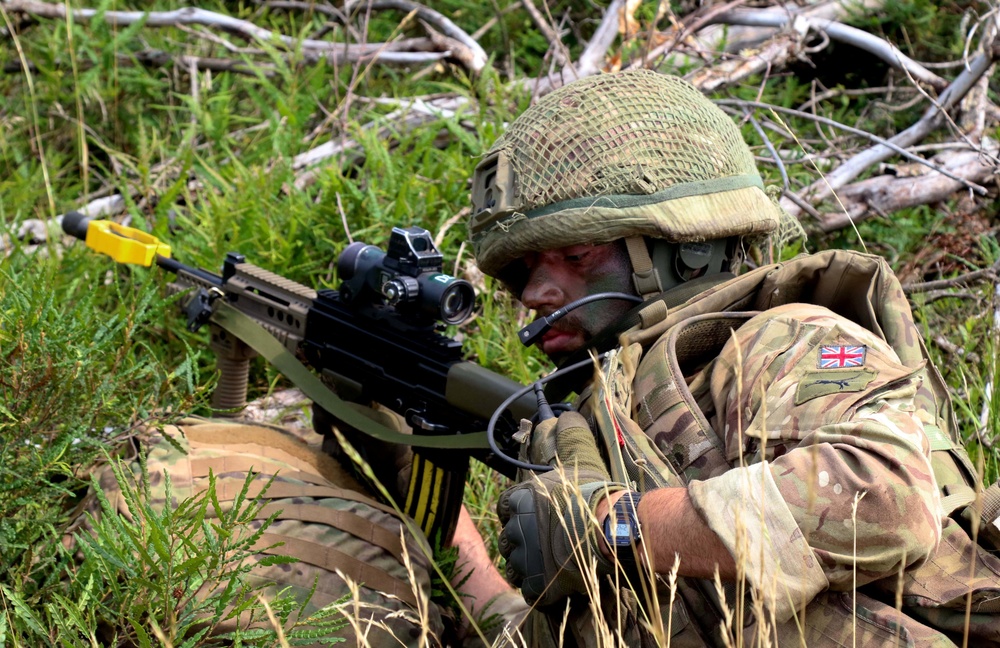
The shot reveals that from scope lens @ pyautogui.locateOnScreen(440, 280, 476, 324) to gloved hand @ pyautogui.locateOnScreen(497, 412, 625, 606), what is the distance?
2.78 ft

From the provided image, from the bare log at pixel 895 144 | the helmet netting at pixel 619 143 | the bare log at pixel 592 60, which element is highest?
the helmet netting at pixel 619 143

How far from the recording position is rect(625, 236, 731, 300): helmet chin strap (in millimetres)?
2701

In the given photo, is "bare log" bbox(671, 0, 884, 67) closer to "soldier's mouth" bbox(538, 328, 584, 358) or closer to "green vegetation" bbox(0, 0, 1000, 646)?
"green vegetation" bbox(0, 0, 1000, 646)

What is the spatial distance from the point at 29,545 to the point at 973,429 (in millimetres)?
3001

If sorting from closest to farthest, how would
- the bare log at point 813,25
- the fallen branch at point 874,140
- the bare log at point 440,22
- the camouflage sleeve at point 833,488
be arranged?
the camouflage sleeve at point 833,488 → the fallen branch at point 874,140 → the bare log at point 813,25 → the bare log at point 440,22

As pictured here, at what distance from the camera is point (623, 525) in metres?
2.13

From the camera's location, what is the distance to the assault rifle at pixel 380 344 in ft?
10.4

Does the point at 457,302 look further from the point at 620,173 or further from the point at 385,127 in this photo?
the point at 385,127

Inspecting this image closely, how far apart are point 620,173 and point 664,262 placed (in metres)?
0.26

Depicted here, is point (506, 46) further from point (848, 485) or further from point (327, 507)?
point (848, 485)

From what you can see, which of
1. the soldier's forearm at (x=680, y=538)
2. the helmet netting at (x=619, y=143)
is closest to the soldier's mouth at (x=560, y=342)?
the helmet netting at (x=619, y=143)

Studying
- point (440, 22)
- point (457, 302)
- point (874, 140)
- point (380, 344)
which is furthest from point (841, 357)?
point (440, 22)

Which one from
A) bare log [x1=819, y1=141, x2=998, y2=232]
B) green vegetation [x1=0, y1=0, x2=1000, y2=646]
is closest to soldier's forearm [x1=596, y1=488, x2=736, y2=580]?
green vegetation [x1=0, y1=0, x2=1000, y2=646]

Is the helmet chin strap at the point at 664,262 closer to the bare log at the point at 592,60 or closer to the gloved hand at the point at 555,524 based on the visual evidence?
the gloved hand at the point at 555,524
